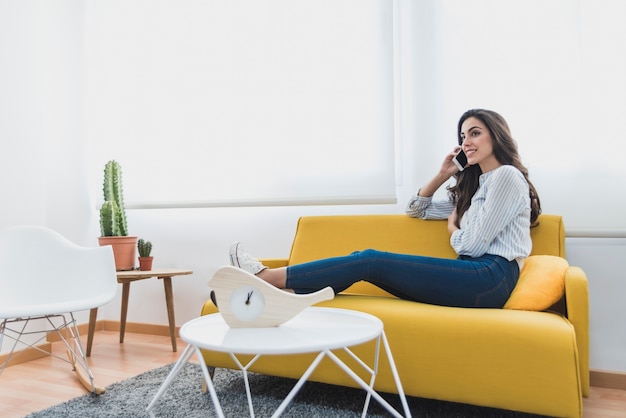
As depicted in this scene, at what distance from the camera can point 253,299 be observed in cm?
129

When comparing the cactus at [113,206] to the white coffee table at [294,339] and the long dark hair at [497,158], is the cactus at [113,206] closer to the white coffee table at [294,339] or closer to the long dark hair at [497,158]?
the white coffee table at [294,339]

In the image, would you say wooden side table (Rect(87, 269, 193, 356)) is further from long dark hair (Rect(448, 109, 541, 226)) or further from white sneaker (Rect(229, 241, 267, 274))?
long dark hair (Rect(448, 109, 541, 226))

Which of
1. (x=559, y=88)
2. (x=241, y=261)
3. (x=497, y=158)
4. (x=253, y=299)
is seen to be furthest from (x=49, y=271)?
(x=559, y=88)

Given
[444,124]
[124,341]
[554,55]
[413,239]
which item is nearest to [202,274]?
[124,341]

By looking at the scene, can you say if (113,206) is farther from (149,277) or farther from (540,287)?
(540,287)

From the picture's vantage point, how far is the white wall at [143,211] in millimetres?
2254

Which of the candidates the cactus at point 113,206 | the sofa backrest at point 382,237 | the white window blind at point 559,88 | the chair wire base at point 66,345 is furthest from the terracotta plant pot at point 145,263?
the white window blind at point 559,88

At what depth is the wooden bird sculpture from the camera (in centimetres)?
126

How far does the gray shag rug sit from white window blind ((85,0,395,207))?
1023mm

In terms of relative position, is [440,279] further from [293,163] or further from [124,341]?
[124,341]

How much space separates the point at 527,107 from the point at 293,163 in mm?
1211

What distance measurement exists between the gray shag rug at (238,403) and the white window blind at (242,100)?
1.02 metres

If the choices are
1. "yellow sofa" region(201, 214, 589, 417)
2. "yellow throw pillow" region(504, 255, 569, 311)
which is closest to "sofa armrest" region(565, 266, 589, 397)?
"yellow sofa" region(201, 214, 589, 417)

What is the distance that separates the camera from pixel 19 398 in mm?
2076
